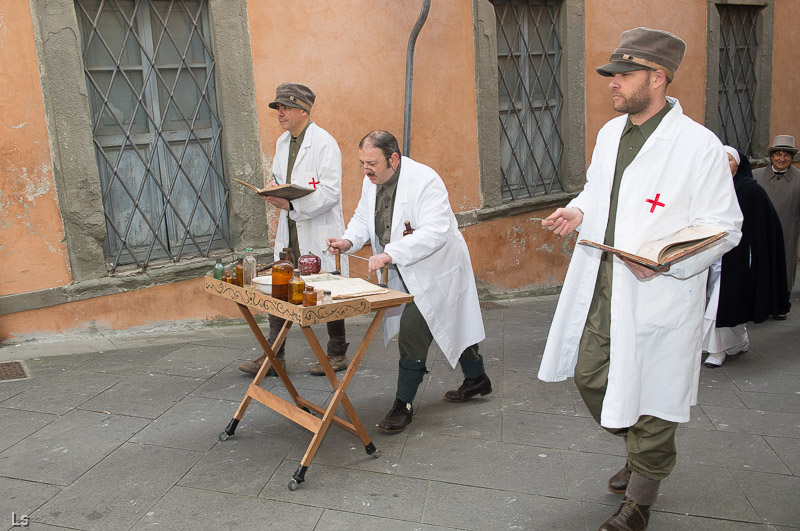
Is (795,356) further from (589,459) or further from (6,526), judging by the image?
(6,526)

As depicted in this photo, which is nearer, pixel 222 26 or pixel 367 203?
pixel 367 203

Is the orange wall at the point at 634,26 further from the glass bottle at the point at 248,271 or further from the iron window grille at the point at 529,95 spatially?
the glass bottle at the point at 248,271

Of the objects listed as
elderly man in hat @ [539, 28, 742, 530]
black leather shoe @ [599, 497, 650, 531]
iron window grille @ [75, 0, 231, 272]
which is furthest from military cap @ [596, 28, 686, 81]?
iron window grille @ [75, 0, 231, 272]

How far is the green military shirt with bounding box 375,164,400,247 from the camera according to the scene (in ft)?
14.8

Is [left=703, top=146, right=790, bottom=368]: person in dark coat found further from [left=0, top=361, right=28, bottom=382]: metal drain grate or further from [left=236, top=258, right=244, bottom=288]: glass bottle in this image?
[left=0, top=361, right=28, bottom=382]: metal drain grate

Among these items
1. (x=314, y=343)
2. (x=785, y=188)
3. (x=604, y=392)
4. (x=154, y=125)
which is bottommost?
(x=604, y=392)

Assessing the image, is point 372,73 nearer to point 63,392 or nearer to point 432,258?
point 432,258

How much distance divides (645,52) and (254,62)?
411 cm

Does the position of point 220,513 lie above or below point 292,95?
below

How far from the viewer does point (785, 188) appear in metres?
7.27

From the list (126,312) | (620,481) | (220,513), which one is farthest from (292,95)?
(620,481)

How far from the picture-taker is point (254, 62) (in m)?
6.59

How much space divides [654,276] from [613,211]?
0.43 metres

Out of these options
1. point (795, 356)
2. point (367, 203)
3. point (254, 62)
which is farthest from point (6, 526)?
point (795, 356)
